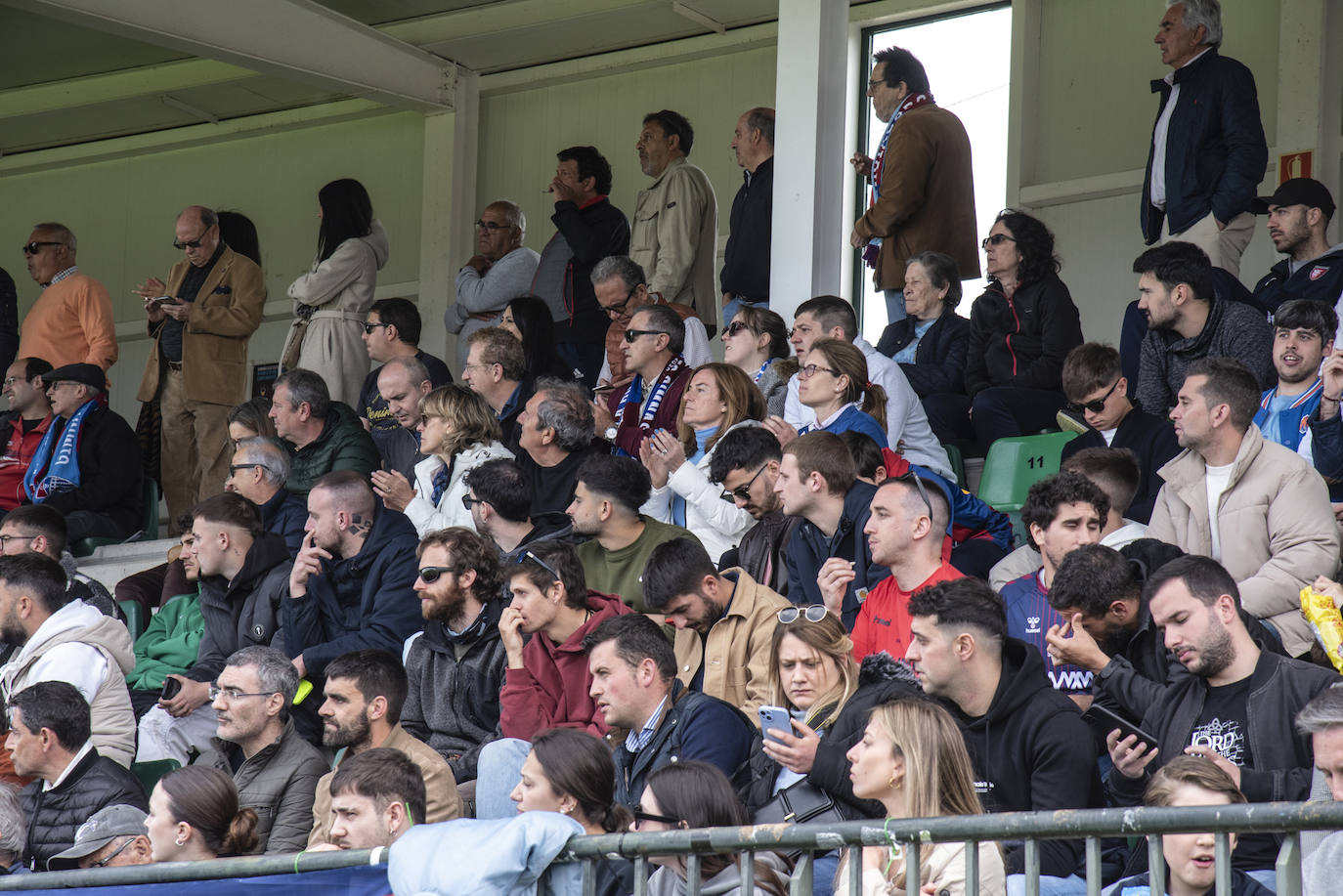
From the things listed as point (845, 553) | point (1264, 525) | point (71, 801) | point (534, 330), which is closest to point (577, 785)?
point (845, 553)

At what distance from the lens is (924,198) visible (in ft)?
26.3

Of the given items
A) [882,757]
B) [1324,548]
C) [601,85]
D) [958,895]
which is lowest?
[958,895]

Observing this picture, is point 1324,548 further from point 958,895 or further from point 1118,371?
point 958,895

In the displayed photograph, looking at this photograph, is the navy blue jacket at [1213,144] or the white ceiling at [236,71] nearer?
the navy blue jacket at [1213,144]

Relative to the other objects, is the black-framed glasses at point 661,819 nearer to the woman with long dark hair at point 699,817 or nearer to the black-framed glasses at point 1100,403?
the woman with long dark hair at point 699,817

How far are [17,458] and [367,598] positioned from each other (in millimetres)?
3278

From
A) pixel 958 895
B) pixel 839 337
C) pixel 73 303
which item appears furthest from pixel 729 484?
pixel 73 303

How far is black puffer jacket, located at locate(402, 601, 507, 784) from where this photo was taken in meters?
5.46

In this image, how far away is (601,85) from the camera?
1193 cm

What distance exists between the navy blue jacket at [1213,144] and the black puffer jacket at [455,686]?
3.59 meters

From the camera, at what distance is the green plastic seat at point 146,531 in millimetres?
8266

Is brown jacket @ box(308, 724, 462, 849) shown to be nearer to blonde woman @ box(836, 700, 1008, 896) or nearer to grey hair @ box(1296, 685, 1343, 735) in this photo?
blonde woman @ box(836, 700, 1008, 896)

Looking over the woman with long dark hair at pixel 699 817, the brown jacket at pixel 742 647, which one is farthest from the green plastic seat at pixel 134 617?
the woman with long dark hair at pixel 699 817

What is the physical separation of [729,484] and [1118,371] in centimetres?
148
